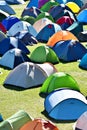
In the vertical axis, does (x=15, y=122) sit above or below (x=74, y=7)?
above

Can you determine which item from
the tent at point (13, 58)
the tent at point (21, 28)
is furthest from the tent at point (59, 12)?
the tent at point (13, 58)

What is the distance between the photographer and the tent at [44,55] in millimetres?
16906

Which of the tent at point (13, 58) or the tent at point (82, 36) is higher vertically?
the tent at point (13, 58)

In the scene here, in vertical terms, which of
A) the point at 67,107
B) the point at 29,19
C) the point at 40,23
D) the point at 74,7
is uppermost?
the point at 67,107

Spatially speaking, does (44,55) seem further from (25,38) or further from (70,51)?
(25,38)

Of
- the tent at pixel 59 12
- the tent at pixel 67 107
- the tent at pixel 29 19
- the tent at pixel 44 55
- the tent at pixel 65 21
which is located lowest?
the tent at pixel 59 12

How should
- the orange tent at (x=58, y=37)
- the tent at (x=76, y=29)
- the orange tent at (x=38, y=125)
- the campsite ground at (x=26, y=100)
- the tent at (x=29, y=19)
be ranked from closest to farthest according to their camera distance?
1. the orange tent at (x=38, y=125)
2. the campsite ground at (x=26, y=100)
3. the orange tent at (x=58, y=37)
4. the tent at (x=76, y=29)
5. the tent at (x=29, y=19)

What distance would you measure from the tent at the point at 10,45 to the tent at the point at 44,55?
3.22ft

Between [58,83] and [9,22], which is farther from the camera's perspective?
[9,22]

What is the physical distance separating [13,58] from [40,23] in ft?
17.1

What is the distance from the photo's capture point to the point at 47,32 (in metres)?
20.4

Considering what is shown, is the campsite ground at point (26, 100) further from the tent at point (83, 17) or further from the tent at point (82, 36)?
the tent at point (83, 17)

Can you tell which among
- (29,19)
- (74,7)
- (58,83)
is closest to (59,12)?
Answer: (29,19)

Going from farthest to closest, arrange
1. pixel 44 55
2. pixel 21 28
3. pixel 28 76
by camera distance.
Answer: pixel 21 28 → pixel 44 55 → pixel 28 76
